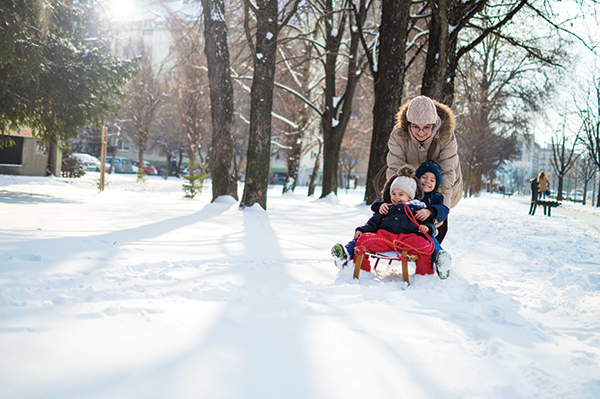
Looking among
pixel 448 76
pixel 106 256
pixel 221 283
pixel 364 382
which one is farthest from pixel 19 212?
pixel 448 76

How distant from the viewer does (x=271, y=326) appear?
246 cm

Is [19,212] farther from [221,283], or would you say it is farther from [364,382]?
[364,382]

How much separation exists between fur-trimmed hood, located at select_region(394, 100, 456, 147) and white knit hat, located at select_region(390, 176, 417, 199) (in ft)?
2.40

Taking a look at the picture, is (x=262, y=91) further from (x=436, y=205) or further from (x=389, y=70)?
(x=436, y=205)

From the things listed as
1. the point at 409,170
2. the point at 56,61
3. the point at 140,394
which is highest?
the point at 56,61

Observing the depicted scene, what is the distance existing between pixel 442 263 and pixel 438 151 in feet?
4.33

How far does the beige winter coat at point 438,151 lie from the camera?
4312 mm

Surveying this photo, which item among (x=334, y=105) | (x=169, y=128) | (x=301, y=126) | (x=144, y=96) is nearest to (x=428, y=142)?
(x=334, y=105)

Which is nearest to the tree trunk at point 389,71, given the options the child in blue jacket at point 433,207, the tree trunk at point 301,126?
the child in blue jacket at point 433,207

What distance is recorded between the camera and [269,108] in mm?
9086

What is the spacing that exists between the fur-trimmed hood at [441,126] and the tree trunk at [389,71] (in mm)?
6120

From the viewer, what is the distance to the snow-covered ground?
1826 mm

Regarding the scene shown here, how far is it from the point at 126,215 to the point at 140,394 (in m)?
6.23

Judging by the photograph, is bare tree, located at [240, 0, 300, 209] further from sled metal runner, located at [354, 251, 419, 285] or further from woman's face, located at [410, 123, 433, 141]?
sled metal runner, located at [354, 251, 419, 285]
